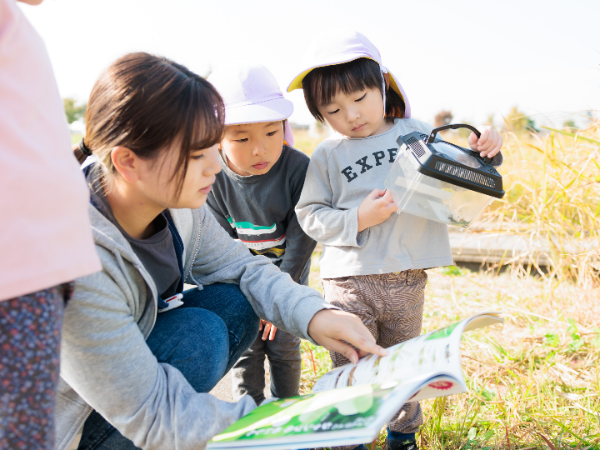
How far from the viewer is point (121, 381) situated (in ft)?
3.16

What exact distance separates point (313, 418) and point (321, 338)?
0.43 m

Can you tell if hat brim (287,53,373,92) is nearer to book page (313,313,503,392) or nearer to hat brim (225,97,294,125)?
hat brim (225,97,294,125)

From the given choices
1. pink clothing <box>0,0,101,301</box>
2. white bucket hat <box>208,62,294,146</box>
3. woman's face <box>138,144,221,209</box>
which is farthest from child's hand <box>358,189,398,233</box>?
pink clothing <box>0,0,101,301</box>

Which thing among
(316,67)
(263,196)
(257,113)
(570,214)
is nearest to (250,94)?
(257,113)

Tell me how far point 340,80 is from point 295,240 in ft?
2.15

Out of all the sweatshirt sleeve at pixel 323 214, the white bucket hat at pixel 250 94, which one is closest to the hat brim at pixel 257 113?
the white bucket hat at pixel 250 94

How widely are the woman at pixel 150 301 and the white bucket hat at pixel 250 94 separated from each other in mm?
493

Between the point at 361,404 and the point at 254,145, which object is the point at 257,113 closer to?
the point at 254,145

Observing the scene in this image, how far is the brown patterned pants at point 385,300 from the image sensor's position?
1.68 meters

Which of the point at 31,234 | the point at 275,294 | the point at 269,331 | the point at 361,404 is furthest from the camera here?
the point at 269,331

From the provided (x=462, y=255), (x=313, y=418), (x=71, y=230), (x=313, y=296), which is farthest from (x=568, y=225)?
(x=71, y=230)

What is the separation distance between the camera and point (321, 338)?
1.27 meters

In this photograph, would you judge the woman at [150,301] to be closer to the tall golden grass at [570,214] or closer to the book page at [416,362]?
the book page at [416,362]

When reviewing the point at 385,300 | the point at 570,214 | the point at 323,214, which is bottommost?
the point at 570,214
